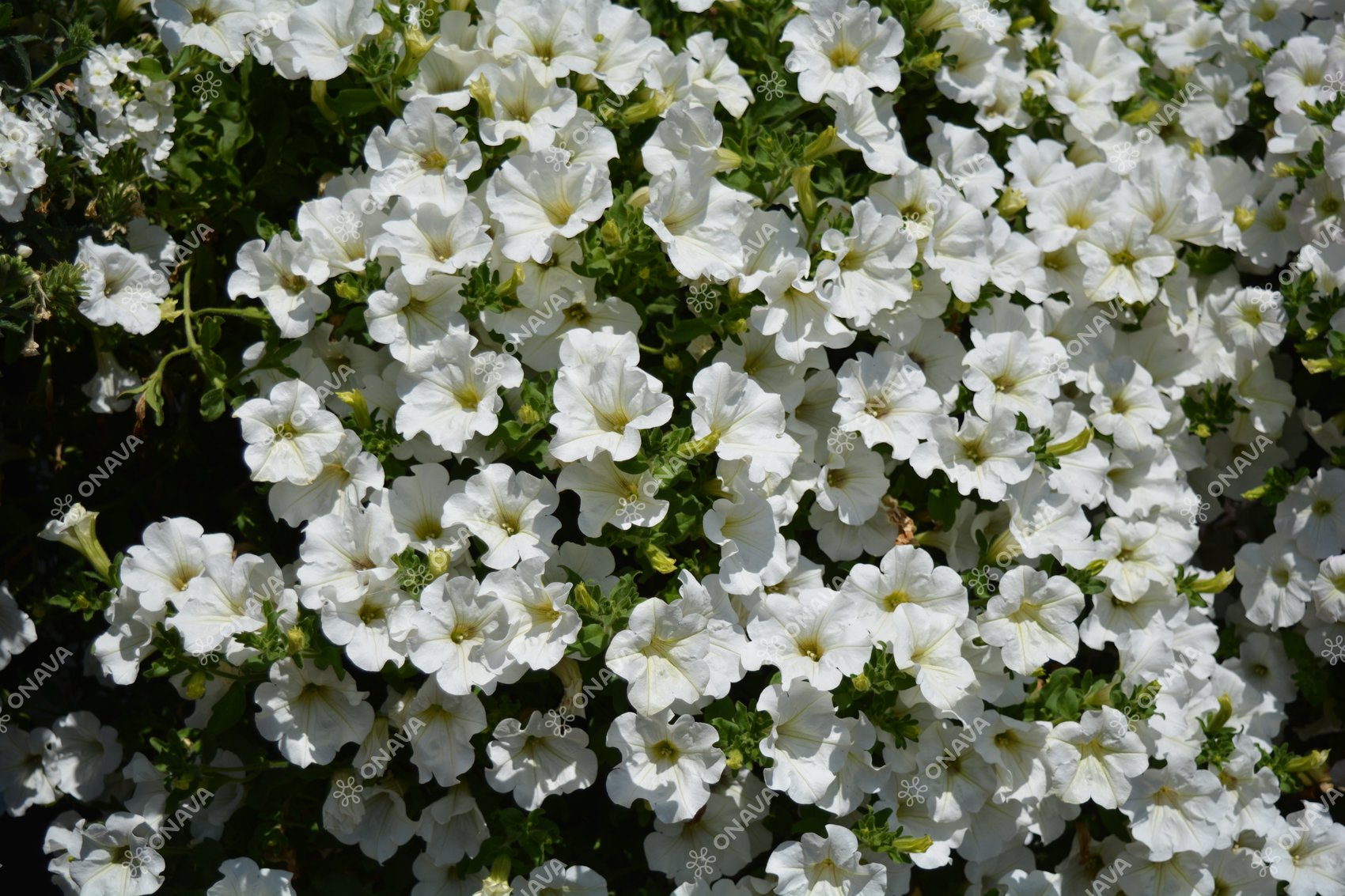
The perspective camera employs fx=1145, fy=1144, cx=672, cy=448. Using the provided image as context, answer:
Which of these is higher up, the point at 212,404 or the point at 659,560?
the point at 659,560

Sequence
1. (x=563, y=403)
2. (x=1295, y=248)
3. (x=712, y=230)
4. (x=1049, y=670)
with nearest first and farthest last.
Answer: (x=563, y=403) < (x=712, y=230) < (x=1049, y=670) < (x=1295, y=248)

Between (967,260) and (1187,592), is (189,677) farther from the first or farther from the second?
(1187,592)

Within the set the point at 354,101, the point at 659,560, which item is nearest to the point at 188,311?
the point at 354,101

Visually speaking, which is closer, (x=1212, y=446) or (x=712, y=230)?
(x=712, y=230)

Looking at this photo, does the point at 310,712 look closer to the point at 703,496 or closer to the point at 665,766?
the point at 665,766

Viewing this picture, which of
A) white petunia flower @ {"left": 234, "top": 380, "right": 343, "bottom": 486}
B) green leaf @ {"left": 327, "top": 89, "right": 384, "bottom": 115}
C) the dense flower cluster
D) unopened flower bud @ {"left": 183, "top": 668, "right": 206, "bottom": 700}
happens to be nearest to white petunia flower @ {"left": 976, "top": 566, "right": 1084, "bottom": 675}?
the dense flower cluster

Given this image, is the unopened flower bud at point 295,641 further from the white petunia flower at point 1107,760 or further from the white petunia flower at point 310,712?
the white petunia flower at point 1107,760

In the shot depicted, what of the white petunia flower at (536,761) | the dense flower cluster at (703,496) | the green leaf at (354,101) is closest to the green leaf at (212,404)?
the dense flower cluster at (703,496)

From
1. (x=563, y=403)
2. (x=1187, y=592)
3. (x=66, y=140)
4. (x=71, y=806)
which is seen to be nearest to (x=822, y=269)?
(x=563, y=403)
